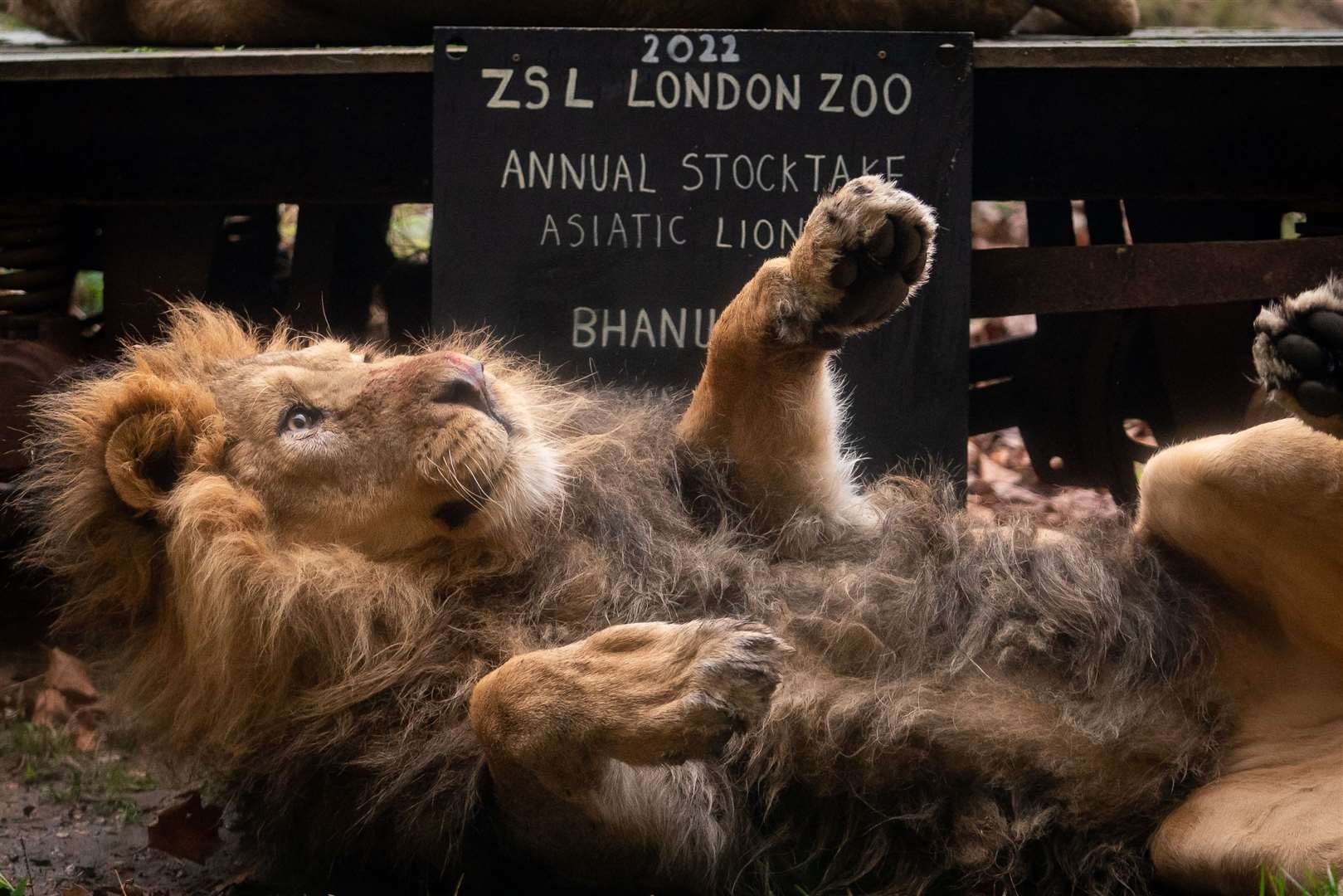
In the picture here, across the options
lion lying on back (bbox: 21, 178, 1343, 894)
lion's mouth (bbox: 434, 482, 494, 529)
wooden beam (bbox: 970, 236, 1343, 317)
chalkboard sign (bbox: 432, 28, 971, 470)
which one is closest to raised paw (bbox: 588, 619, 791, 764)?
lion lying on back (bbox: 21, 178, 1343, 894)

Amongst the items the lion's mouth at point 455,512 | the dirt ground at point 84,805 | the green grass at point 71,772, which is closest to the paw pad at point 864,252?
the lion's mouth at point 455,512

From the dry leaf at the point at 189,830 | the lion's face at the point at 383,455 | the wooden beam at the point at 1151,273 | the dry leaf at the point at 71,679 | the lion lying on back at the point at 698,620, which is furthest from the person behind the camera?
the dry leaf at the point at 71,679

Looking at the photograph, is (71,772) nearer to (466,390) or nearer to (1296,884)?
(466,390)

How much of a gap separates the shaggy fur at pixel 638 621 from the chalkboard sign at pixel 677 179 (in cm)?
80

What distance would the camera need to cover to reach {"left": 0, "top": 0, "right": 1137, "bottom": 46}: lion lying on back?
3711 millimetres

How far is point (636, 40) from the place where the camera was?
3393mm

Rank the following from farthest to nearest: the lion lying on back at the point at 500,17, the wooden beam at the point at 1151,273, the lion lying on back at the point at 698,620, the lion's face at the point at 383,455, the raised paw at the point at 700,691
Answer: the lion lying on back at the point at 500,17 < the wooden beam at the point at 1151,273 < the lion's face at the point at 383,455 < the lion lying on back at the point at 698,620 < the raised paw at the point at 700,691

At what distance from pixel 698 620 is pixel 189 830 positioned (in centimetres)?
140

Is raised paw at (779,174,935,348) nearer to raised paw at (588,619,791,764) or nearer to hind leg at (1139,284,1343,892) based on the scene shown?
hind leg at (1139,284,1343,892)

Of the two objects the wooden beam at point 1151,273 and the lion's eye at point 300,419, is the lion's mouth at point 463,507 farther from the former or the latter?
the wooden beam at point 1151,273

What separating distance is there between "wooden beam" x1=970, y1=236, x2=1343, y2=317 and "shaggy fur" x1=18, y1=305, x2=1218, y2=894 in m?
1.03

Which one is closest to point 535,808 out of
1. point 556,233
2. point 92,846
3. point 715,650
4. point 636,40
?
point 715,650

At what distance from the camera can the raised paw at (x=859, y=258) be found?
2621 mm

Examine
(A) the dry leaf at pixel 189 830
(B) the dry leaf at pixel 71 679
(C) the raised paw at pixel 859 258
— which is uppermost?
(C) the raised paw at pixel 859 258
